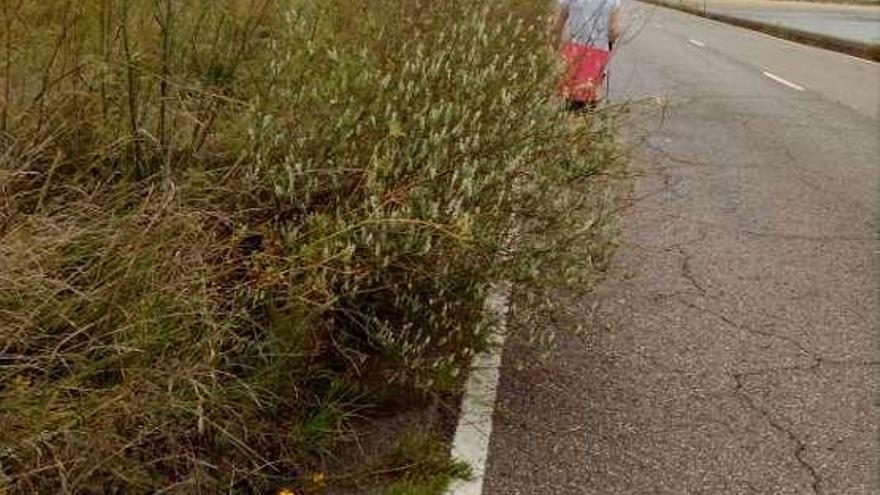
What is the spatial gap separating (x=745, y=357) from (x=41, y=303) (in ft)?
10.5

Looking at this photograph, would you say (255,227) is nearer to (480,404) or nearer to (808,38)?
(480,404)

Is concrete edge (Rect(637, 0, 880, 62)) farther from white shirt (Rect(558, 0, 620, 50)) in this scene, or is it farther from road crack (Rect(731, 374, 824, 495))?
road crack (Rect(731, 374, 824, 495))

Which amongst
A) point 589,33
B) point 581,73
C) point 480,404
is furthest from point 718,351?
point 589,33

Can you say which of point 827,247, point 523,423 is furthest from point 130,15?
point 827,247

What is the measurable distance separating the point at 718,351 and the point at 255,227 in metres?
2.35

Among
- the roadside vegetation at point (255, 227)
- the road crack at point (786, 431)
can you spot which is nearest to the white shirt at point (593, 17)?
the roadside vegetation at point (255, 227)

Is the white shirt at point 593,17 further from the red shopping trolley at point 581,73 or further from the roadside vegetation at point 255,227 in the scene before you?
the roadside vegetation at point 255,227

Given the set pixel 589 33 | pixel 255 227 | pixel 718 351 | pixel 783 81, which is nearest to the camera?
pixel 255 227

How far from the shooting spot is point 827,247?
7.12 m

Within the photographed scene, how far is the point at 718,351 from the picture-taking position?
5.04m

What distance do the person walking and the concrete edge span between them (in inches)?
665

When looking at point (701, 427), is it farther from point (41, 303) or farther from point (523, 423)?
point (41, 303)

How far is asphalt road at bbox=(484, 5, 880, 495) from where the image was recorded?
393cm

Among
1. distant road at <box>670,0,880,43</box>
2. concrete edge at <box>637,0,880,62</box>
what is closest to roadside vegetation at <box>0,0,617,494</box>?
concrete edge at <box>637,0,880,62</box>
